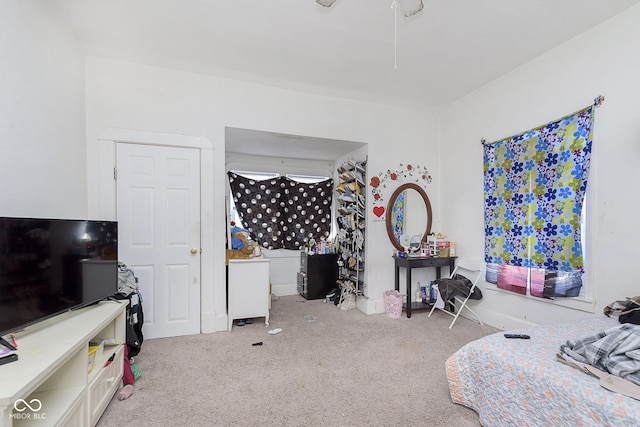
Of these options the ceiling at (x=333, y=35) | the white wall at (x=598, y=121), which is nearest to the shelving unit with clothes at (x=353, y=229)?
the ceiling at (x=333, y=35)

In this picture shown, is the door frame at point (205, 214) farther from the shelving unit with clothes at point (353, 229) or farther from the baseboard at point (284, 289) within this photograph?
the shelving unit with clothes at point (353, 229)

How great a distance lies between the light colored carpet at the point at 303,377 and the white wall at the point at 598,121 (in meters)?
1.05

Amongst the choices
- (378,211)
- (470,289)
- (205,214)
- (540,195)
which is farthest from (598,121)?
(205,214)

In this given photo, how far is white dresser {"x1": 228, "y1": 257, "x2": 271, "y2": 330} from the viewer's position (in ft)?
10.3

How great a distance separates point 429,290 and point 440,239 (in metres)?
0.69

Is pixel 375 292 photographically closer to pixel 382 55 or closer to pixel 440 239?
pixel 440 239

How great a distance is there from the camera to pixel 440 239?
3801 millimetres

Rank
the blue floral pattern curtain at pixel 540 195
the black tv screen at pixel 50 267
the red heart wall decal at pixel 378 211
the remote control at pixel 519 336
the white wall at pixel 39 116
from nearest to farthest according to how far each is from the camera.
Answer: the black tv screen at pixel 50 267, the white wall at pixel 39 116, the remote control at pixel 519 336, the blue floral pattern curtain at pixel 540 195, the red heart wall decal at pixel 378 211

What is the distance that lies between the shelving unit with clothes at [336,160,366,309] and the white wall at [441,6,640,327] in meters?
1.45

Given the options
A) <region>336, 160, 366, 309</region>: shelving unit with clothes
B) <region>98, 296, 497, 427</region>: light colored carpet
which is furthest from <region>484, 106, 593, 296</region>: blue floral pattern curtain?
<region>336, 160, 366, 309</region>: shelving unit with clothes

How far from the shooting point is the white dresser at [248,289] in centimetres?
315

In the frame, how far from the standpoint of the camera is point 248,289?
10.5 feet

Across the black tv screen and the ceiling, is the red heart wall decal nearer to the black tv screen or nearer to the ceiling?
the ceiling

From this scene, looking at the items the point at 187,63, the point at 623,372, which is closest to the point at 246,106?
the point at 187,63
